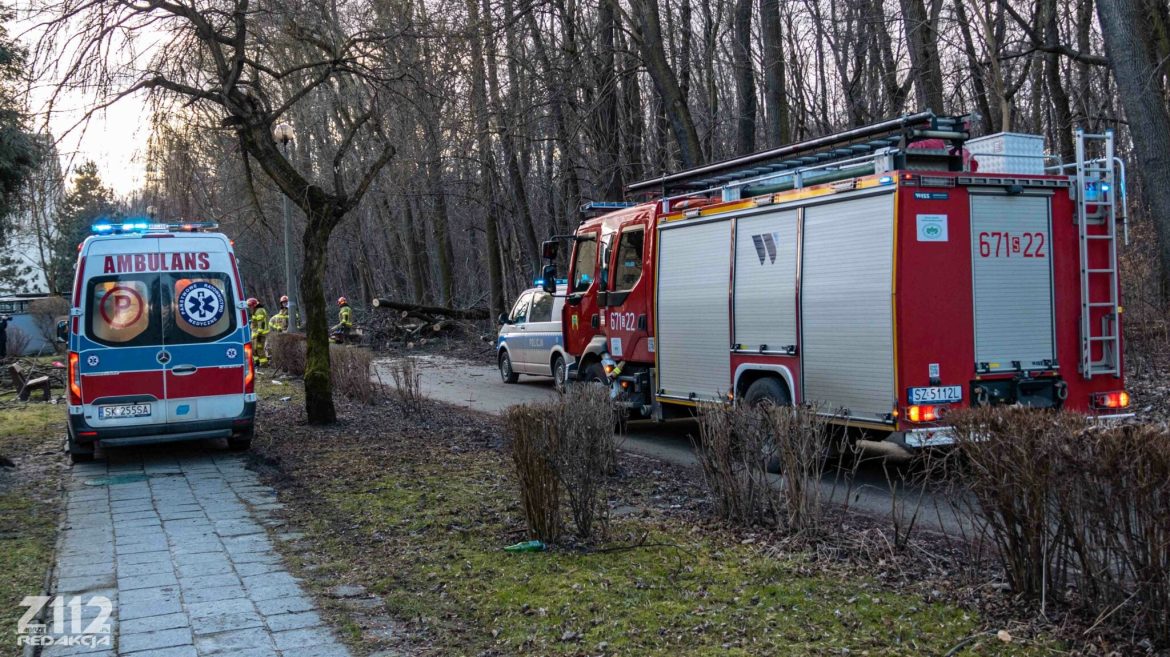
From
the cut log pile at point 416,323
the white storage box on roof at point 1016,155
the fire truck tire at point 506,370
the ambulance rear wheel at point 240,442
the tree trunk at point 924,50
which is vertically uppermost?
the tree trunk at point 924,50

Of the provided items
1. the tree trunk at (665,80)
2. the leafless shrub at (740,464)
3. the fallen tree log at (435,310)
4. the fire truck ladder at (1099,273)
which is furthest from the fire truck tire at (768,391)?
the fallen tree log at (435,310)

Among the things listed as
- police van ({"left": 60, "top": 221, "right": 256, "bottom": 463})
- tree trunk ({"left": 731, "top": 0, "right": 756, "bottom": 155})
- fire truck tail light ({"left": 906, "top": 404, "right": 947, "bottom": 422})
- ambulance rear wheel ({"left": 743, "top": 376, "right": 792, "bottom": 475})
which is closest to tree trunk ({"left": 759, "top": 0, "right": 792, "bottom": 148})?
tree trunk ({"left": 731, "top": 0, "right": 756, "bottom": 155})

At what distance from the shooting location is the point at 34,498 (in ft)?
30.7

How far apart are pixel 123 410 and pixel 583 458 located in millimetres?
6671

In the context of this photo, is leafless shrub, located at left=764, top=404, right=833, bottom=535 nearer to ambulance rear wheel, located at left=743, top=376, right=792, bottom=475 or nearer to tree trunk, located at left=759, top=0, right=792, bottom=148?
ambulance rear wheel, located at left=743, top=376, right=792, bottom=475

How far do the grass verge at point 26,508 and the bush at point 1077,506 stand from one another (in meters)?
5.13

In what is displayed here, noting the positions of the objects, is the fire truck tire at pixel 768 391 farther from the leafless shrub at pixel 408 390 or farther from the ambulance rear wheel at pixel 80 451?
the ambulance rear wheel at pixel 80 451

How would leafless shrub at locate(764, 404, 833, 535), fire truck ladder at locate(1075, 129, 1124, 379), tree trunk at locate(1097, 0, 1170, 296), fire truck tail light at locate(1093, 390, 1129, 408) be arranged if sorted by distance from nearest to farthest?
leafless shrub at locate(764, 404, 833, 535)
fire truck ladder at locate(1075, 129, 1124, 379)
fire truck tail light at locate(1093, 390, 1129, 408)
tree trunk at locate(1097, 0, 1170, 296)

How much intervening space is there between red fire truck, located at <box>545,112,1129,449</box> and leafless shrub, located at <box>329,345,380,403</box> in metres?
7.22

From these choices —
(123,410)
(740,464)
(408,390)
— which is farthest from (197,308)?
(740,464)

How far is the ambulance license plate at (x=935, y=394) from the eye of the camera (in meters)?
8.55

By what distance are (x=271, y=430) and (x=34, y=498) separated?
13.9 ft

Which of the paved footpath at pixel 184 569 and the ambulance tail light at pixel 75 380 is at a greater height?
the ambulance tail light at pixel 75 380

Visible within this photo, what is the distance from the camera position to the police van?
35.6 ft
